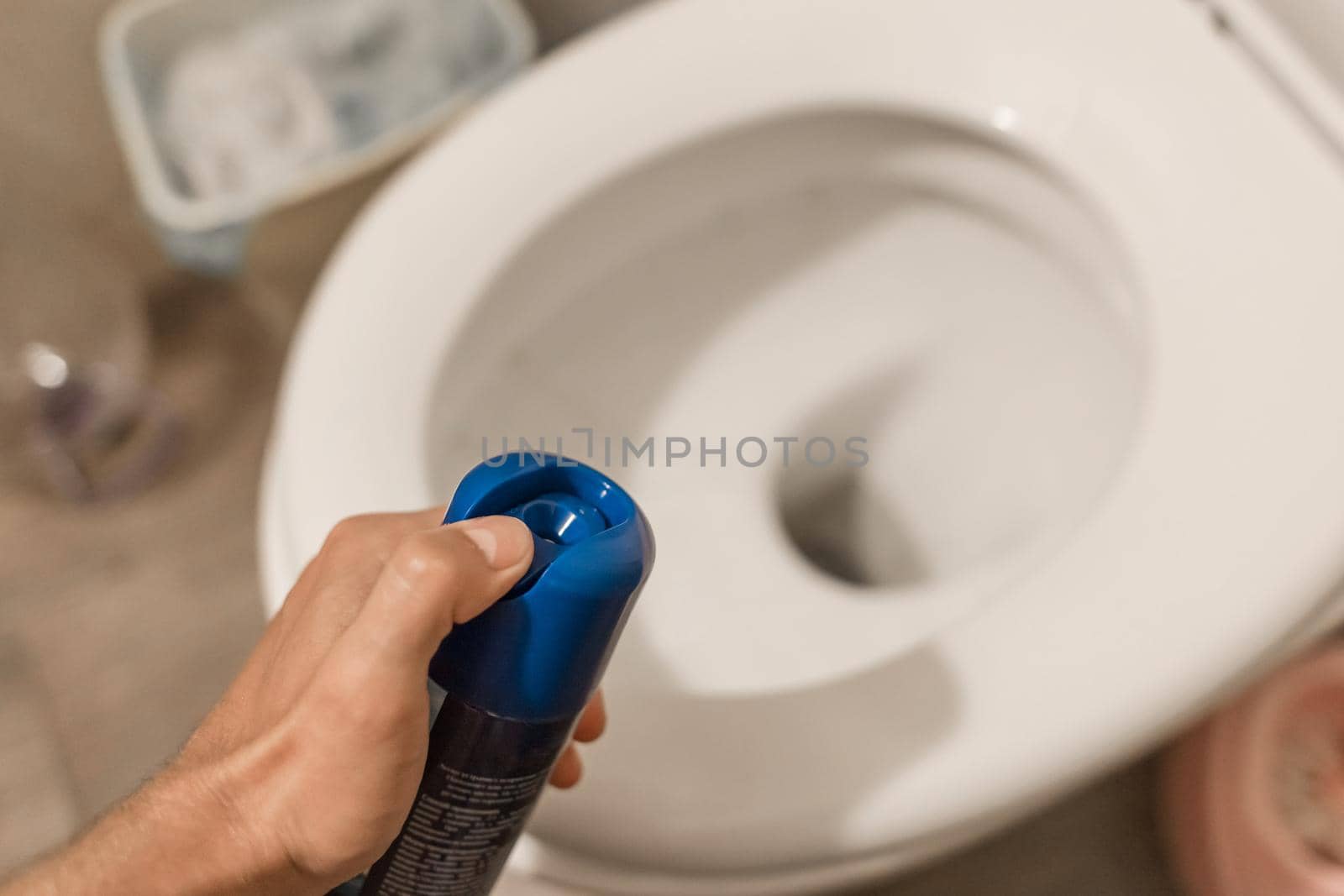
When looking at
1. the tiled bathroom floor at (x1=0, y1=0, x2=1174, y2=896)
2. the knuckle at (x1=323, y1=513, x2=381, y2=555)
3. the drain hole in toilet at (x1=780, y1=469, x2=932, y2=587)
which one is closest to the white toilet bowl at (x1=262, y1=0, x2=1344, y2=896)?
the drain hole in toilet at (x1=780, y1=469, x2=932, y2=587)

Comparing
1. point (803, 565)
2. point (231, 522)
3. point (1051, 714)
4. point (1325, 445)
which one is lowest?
Answer: point (231, 522)

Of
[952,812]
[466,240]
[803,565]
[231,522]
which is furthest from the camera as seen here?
[231,522]

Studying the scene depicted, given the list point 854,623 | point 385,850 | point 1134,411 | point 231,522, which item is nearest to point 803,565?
point 854,623

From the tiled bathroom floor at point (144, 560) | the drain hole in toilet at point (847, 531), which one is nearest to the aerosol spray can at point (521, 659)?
the drain hole in toilet at point (847, 531)

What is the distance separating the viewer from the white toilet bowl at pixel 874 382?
1.32 ft

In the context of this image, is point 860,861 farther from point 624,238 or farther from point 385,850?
point 624,238

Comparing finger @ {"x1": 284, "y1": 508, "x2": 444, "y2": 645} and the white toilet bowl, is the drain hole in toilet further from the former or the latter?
finger @ {"x1": 284, "y1": 508, "x2": 444, "y2": 645}

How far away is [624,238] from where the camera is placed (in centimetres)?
59

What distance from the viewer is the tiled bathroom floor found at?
2.46ft

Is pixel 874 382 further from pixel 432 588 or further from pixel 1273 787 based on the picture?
pixel 432 588

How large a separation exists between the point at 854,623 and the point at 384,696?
333 millimetres

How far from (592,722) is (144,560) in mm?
608

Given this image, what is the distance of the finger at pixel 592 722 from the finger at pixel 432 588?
116 mm

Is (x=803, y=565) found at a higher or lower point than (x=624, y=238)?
lower
